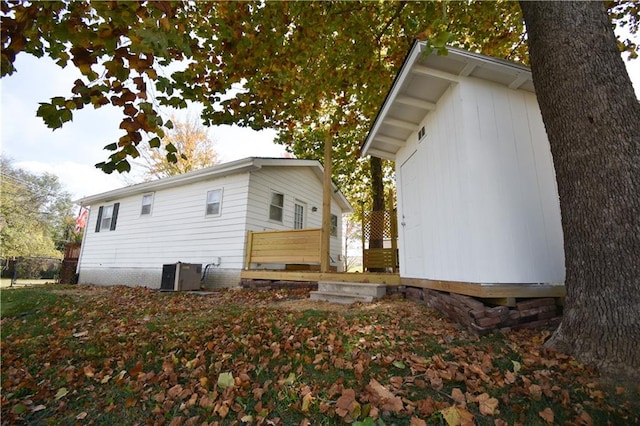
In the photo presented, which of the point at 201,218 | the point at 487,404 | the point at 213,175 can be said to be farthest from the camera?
the point at 201,218

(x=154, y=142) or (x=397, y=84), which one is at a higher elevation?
(x=397, y=84)

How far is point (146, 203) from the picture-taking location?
1252 centimetres

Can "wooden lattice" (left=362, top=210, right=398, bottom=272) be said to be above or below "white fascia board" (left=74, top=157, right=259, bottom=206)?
below

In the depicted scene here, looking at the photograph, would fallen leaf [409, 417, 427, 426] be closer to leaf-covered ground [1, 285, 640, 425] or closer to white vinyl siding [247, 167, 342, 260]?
leaf-covered ground [1, 285, 640, 425]

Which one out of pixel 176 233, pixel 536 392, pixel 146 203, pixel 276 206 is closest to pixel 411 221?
pixel 536 392

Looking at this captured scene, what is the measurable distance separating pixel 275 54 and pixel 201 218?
6.88 meters

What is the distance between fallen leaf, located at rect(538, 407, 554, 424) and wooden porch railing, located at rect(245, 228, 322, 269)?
6.00 meters

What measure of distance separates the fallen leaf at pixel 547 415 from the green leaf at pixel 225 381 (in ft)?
7.64

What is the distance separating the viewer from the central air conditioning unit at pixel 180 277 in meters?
8.49

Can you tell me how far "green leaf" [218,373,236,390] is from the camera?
2.55 m

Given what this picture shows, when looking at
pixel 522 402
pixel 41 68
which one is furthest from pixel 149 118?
pixel 522 402

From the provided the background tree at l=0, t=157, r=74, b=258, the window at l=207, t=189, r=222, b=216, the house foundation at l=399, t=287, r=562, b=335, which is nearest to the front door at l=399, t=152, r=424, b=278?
the house foundation at l=399, t=287, r=562, b=335

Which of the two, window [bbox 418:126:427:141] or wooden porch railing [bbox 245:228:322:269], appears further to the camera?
wooden porch railing [bbox 245:228:322:269]

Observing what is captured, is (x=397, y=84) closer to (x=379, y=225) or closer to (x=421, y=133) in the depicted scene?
(x=421, y=133)
